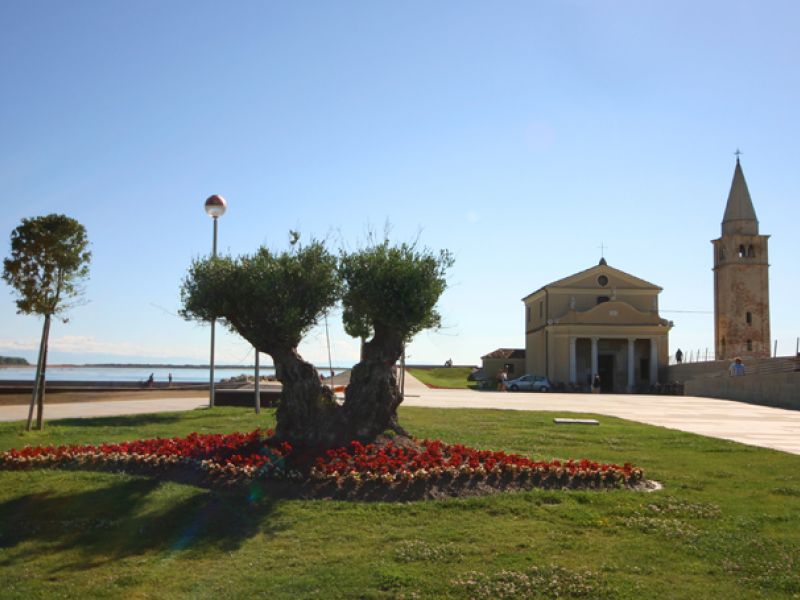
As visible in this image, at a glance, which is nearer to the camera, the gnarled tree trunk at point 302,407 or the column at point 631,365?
the gnarled tree trunk at point 302,407

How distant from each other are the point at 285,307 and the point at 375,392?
6.54 ft

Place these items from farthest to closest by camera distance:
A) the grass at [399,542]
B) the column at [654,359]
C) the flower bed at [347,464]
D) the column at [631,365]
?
the column at [654,359] < the column at [631,365] < the flower bed at [347,464] < the grass at [399,542]

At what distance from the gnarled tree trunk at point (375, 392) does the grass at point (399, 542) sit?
2.54 m

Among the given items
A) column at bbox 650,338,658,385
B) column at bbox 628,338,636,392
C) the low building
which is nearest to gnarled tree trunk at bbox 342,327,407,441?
column at bbox 628,338,636,392

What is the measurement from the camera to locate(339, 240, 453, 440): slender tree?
37.1 ft

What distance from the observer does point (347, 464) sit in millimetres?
10055

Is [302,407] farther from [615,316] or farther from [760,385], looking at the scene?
[615,316]

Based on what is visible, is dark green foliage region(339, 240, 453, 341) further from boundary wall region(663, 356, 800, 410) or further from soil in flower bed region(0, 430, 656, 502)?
boundary wall region(663, 356, 800, 410)

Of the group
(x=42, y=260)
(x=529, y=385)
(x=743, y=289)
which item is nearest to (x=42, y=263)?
(x=42, y=260)

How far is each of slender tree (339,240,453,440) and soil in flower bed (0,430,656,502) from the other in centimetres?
57

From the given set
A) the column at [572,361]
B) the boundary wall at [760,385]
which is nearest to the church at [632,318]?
the column at [572,361]

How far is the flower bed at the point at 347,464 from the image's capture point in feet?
31.9

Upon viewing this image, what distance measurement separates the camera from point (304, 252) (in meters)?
12.0

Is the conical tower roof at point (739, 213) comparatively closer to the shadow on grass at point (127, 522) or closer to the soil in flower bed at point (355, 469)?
the soil in flower bed at point (355, 469)
